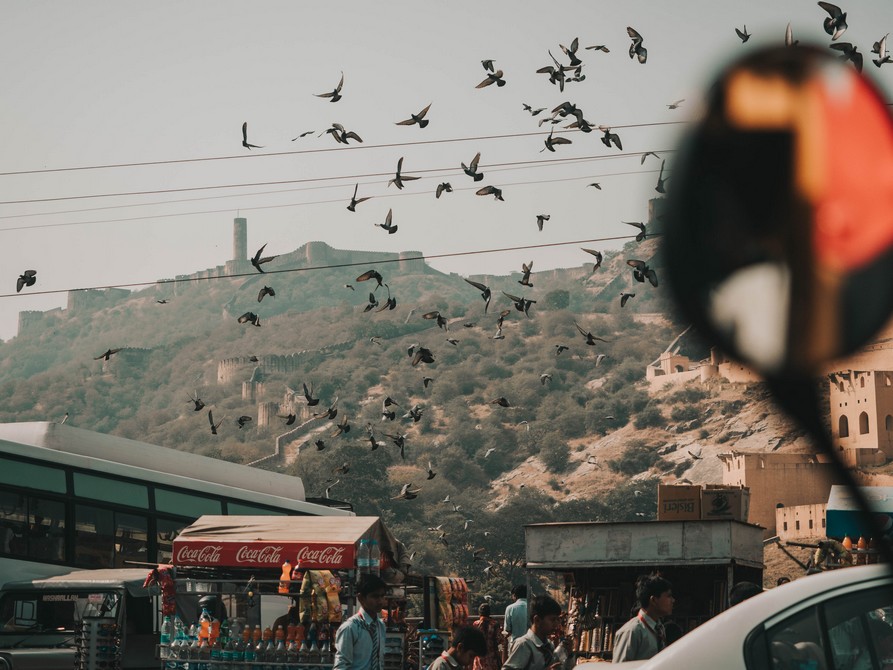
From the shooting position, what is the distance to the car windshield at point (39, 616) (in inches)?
574

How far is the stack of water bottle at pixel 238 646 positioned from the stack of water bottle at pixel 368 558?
705 mm

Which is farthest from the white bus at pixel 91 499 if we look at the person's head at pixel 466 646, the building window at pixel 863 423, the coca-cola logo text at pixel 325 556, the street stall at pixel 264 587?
the building window at pixel 863 423

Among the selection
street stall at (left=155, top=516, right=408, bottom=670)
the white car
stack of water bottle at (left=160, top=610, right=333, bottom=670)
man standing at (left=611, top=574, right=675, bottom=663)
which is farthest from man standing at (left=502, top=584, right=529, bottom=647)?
the white car

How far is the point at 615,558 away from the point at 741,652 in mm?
12423

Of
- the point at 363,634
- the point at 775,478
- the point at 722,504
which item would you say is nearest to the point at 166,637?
the point at 363,634

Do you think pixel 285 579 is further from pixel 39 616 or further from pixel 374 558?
pixel 39 616

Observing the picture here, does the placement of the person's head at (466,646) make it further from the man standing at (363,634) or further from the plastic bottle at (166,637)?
the plastic bottle at (166,637)

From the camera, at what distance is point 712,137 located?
111 centimetres

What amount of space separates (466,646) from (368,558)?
13.9ft

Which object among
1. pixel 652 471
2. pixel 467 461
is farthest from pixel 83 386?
pixel 652 471

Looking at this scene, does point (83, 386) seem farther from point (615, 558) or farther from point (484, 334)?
point (615, 558)

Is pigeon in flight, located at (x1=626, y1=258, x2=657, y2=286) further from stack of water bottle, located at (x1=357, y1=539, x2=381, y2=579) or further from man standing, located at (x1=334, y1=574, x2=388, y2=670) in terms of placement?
man standing, located at (x1=334, y1=574, x2=388, y2=670)

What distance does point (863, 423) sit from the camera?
3460 inches

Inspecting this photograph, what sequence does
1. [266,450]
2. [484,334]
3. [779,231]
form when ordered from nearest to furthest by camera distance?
[779,231], [266,450], [484,334]
